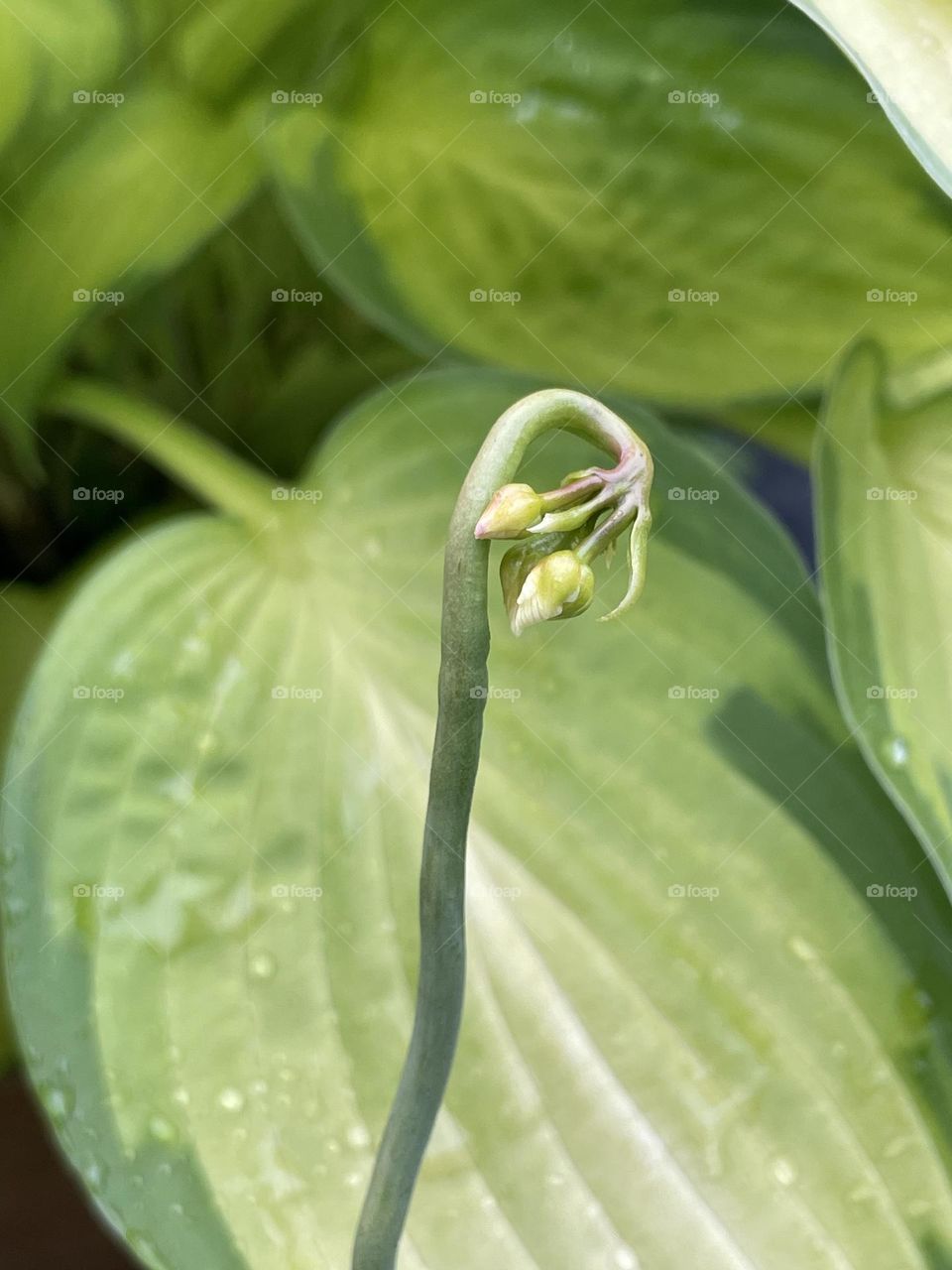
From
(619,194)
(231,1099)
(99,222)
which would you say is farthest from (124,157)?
(231,1099)

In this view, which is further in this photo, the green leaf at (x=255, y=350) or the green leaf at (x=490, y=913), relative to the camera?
the green leaf at (x=255, y=350)

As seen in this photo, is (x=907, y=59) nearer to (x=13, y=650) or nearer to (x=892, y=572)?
(x=892, y=572)

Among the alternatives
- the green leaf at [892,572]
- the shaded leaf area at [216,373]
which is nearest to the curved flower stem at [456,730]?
the green leaf at [892,572]

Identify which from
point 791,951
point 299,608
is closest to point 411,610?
point 299,608

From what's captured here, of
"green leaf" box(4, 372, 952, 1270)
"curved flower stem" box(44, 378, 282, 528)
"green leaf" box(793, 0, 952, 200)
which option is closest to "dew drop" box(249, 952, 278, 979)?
"green leaf" box(4, 372, 952, 1270)

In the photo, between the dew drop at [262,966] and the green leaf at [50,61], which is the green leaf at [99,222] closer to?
the green leaf at [50,61]

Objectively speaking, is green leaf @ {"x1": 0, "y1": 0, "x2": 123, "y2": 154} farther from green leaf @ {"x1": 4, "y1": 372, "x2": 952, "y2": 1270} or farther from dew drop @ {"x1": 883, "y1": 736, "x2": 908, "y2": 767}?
dew drop @ {"x1": 883, "y1": 736, "x2": 908, "y2": 767}
